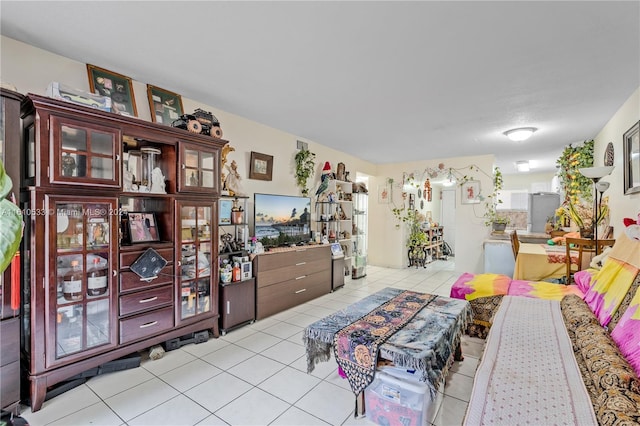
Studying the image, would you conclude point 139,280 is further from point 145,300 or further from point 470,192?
point 470,192

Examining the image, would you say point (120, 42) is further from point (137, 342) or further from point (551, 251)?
point (551, 251)

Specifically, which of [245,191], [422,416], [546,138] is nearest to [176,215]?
[245,191]

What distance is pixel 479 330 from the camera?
9.54ft

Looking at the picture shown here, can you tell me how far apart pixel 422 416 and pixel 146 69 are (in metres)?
3.17

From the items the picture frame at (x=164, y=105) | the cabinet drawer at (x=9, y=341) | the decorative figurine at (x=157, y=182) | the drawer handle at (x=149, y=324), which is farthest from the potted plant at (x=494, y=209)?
the cabinet drawer at (x=9, y=341)

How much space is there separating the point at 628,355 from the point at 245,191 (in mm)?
3520

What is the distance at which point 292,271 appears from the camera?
12.7 feet

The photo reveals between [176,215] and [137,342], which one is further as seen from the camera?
[176,215]

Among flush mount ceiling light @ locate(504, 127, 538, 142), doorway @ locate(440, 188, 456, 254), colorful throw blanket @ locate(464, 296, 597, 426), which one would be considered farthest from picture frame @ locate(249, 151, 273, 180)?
doorway @ locate(440, 188, 456, 254)

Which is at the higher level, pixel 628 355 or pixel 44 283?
pixel 44 283

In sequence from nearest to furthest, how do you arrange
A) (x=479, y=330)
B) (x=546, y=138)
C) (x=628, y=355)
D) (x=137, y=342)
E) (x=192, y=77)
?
(x=628, y=355)
(x=137, y=342)
(x=192, y=77)
(x=479, y=330)
(x=546, y=138)

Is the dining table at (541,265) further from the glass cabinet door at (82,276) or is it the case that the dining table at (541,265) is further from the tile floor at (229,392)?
the glass cabinet door at (82,276)

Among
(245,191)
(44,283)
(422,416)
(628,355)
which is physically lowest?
(422,416)

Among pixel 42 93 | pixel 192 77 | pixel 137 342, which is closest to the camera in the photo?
pixel 42 93
